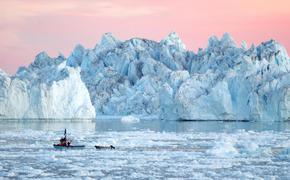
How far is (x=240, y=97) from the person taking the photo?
59.4 metres

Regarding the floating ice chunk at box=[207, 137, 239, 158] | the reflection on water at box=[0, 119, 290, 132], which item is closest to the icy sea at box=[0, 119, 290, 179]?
the floating ice chunk at box=[207, 137, 239, 158]

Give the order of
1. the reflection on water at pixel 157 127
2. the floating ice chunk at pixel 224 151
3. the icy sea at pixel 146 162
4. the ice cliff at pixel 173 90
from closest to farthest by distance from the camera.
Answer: the icy sea at pixel 146 162 → the floating ice chunk at pixel 224 151 → the reflection on water at pixel 157 127 → the ice cliff at pixel 173 90

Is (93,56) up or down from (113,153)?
up

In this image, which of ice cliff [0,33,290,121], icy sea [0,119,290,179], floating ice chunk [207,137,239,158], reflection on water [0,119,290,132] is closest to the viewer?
icy sea [0,119,290,179]

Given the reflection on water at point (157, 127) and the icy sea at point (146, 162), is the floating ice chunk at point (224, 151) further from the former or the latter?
the reflection on water at point (157, 127)

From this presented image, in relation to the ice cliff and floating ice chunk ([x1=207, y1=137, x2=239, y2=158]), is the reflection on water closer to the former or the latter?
the ice cliff

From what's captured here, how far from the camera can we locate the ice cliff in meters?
58.2

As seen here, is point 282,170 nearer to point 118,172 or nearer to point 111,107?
point 118,172

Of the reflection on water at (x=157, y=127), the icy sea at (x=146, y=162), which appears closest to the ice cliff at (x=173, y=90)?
the reflection on water at (x=157, y=127)

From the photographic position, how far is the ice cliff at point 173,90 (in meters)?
58.2

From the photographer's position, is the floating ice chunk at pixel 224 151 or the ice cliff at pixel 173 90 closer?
the floating ice chunk at pixel 224 151

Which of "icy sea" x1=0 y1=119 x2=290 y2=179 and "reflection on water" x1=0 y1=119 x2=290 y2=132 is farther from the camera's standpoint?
"reflection on water" x1=0 y1=119 x2=290 y2=132

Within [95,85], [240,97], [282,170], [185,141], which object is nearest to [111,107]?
[95,85]

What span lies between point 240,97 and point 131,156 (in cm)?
3765
